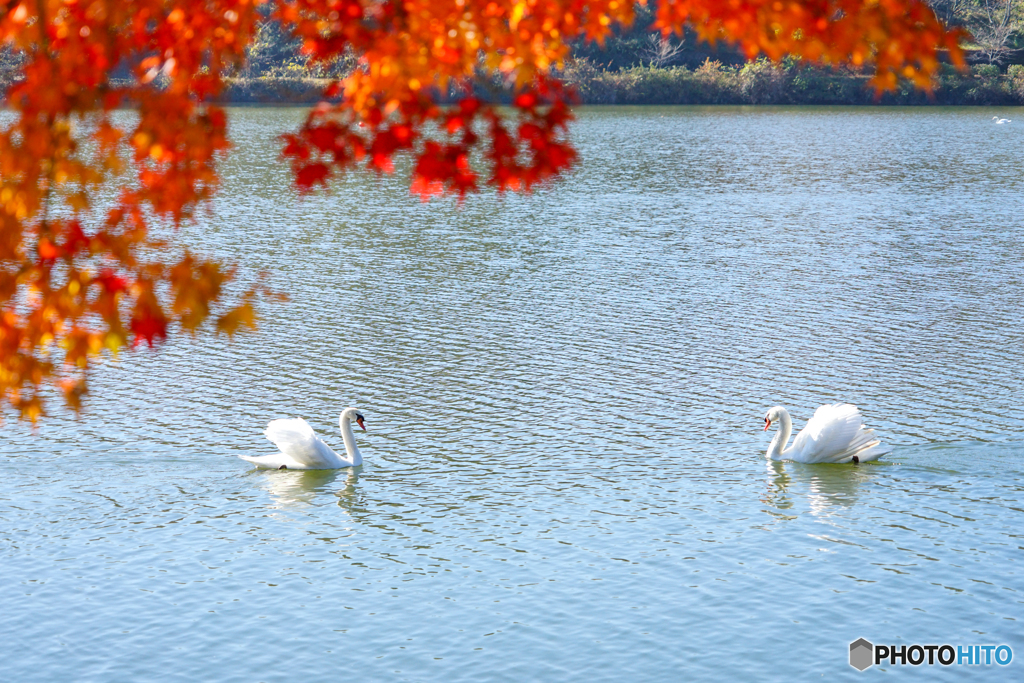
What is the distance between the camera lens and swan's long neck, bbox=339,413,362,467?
14.6 meters

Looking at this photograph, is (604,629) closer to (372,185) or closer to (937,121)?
(372,185)

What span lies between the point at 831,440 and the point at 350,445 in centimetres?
607

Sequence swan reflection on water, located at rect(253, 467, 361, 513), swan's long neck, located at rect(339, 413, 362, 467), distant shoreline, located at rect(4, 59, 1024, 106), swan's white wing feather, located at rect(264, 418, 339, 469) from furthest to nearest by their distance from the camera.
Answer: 1. distant shoreline, located at rect(4, 59, 1024, 106)
2. swan's long neck, located at rect(339, 413, 362, 467)
3. swan's white wing feather, located at rect(264, 418, 339, 469)
4. swan reflection on water, located at rect(253, 467, 361, 513)

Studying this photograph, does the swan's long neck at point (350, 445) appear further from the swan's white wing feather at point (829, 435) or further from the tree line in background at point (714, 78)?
the tree line in background at point (714, 78)

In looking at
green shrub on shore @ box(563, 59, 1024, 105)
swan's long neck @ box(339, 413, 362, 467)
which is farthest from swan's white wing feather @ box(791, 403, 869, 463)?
green shrub on shore @ box(563, 59, 1024, 105)

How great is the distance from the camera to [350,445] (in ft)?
47.8

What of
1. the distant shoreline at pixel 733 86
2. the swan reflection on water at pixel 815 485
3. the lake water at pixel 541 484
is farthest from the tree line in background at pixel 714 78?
the swan reflection on water at pixel 815 485

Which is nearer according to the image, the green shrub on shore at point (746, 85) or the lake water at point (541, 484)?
the lake water at point (541, 484)

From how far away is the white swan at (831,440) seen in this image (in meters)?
14.3

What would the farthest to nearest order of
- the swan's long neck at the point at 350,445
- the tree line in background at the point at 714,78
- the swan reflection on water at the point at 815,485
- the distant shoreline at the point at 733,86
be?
1. the distant shoreline at the point at 733,86
2. the tree line in background at the point at 714,78
3. the swan's long neck at the point at 350,445
4. the swan reflection on water at the point at 815,485

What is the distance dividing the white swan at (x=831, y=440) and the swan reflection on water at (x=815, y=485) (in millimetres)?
120

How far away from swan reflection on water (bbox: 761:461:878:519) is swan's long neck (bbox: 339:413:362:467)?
5056 mm

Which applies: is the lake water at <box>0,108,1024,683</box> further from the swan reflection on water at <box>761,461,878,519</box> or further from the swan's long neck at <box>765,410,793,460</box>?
the swan's long neck at <box>765,410,793,460</box>

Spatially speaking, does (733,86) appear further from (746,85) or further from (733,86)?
(746,85)
